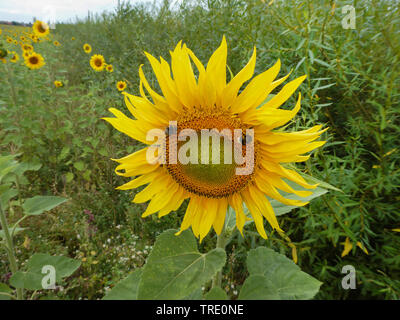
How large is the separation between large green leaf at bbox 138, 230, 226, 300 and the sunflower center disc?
0.49ft

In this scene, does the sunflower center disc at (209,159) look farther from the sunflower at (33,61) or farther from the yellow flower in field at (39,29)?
the yellow flower in field at (39,29)

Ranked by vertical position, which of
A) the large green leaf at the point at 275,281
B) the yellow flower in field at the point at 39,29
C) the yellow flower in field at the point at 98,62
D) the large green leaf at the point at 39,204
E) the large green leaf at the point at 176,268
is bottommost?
the large green leaf at the point at 275,281

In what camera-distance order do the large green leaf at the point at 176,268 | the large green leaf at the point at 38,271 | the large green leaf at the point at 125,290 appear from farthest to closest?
1. the large green leaf at the point at 38,271
2. the large green leaf at the point at 125,290
3. the large green leaf at the point at 176,268

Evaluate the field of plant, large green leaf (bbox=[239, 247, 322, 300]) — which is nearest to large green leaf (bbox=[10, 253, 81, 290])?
the field of plant

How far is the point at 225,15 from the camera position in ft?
7.09

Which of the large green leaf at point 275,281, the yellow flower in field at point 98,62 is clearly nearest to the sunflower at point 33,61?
the yellow flower in field at point 98,62

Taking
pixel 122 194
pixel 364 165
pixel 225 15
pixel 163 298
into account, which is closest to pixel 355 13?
pixel 364 165

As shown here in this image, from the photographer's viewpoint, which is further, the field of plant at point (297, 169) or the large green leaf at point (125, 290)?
the field of plant at point (297, 169)

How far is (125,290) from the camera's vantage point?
0.77 meters

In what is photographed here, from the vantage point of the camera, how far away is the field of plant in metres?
1.21

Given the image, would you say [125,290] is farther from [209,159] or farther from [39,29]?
[39,29]

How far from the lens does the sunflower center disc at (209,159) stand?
69cm

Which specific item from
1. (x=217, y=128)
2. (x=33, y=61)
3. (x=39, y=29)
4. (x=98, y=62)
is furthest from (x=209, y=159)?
(x=39, y=29)

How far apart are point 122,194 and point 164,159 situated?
1.83 m
